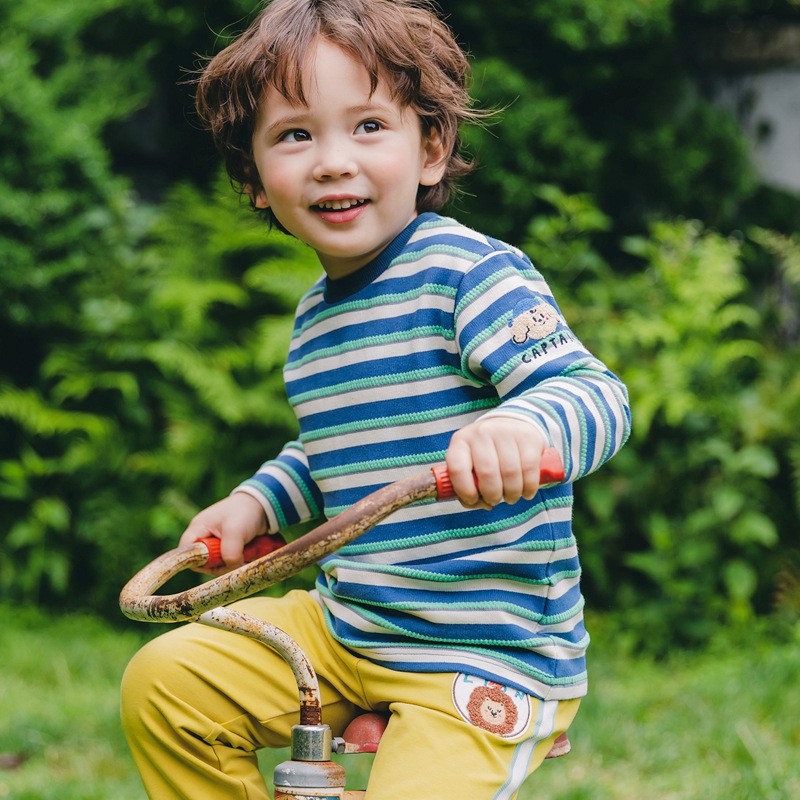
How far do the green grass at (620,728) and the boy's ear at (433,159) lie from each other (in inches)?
66.5

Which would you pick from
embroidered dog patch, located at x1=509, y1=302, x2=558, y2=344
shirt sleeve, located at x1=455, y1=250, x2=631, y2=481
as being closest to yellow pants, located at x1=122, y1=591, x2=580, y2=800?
shirt sleeve, located at x1=455, y1=250, x2=631, y2=481

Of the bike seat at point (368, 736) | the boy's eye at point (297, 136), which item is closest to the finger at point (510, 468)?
the bike seat at point (368, 736)

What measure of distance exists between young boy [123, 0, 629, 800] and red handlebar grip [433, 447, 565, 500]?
0.15 m

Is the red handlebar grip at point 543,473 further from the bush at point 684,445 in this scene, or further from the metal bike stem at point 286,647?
the bush at point 684,445

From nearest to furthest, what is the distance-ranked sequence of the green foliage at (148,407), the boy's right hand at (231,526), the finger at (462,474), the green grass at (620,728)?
the finger at (462,474) < the boy's right hand at (231,526) < the green grass at (620,728) < the green foliage at (148,407)

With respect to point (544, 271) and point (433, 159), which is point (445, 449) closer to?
point (433, 159)

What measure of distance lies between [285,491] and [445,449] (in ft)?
1.58

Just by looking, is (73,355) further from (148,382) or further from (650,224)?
(650,224)

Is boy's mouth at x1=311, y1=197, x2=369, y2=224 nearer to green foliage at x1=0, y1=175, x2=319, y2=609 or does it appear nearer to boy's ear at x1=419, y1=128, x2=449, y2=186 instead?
boy's ear at x1=419, y1=128, x2=449, y2=186

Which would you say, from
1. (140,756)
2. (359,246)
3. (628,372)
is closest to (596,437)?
(359,246)

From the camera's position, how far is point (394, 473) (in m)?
1.90

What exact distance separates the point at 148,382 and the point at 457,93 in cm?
310

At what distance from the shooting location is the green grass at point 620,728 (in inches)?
121

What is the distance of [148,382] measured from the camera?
5051 millimetres
